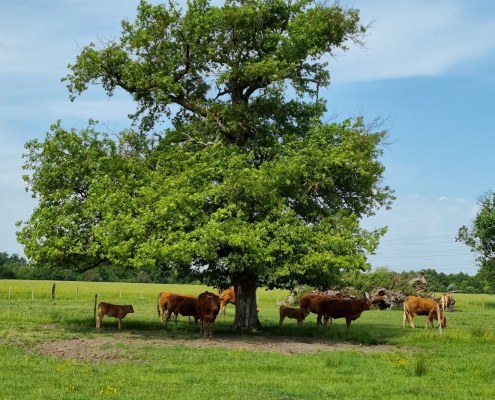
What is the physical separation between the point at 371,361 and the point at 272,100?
12.3 m

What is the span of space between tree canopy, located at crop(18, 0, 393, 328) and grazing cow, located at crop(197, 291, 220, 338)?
1.20 m

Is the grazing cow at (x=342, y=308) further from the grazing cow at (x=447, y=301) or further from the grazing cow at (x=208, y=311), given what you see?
the grazing cow at (x=447, y=301)

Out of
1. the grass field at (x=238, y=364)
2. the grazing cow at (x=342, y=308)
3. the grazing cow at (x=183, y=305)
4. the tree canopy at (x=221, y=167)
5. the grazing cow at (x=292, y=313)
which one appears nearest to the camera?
the grass field at (x=238, y=364)

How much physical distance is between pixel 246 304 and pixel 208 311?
2.76 metres

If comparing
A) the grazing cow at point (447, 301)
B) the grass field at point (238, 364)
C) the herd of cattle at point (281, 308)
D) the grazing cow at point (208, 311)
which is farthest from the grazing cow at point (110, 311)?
the grazing cow at point (447, 301)

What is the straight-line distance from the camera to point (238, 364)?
1534cm

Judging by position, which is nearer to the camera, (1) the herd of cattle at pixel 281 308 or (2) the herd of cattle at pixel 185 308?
(2) the herd of cattle at pixel 185 308

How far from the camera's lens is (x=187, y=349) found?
18031 millimetres

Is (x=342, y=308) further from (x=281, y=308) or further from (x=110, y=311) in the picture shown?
(x=110, y=311)

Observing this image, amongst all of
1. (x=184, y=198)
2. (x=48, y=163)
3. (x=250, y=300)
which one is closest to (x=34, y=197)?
(x=48, y=163)

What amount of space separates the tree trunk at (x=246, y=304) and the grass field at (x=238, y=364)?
0.85 meters

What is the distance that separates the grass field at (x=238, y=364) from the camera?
40.1 feet

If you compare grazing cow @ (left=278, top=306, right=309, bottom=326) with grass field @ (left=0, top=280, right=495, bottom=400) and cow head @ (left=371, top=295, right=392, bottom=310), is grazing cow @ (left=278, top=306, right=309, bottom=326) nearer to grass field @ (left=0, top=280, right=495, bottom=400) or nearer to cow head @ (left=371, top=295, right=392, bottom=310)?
grass field @ (left=0, top=280, right=495, bottom=400)

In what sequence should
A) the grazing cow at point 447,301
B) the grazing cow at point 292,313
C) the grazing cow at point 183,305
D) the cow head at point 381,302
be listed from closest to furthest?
1. the grazing cow at point 183,305
2. the grazing cow at point 292,313
3. the grazing cow at point 447,301
4. the cow head at point 381,302
